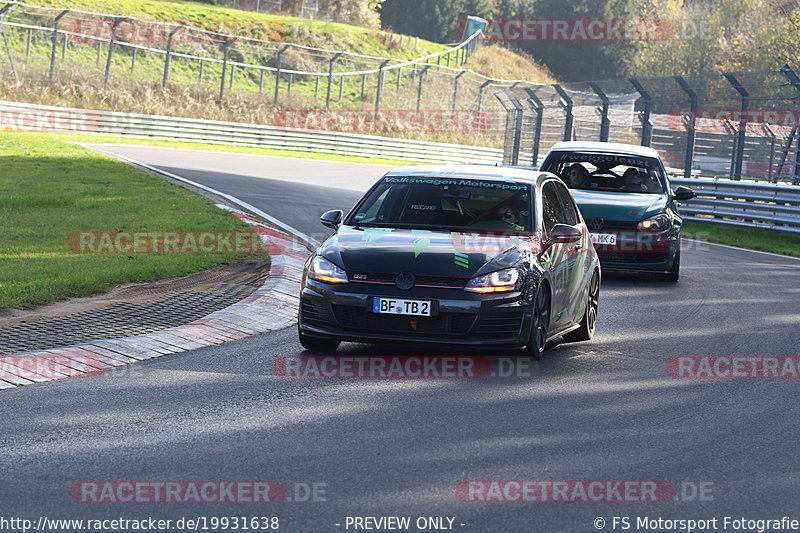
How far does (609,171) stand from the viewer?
632 inches

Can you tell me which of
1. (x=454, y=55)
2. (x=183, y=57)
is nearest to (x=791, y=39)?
(x=183, y=57)

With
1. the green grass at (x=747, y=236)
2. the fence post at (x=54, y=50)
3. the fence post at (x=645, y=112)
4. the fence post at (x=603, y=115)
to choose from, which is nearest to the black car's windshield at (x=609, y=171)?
the green grass at (x=747, y=236)

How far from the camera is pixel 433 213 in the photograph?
9.80 m

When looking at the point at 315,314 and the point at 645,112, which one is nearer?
the point at 315,314

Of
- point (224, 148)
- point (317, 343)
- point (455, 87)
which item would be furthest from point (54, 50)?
point (317, 343)

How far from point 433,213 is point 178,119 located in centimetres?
3455

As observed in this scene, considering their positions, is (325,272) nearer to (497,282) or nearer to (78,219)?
(497,282)

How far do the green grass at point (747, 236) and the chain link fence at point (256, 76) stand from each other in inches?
792

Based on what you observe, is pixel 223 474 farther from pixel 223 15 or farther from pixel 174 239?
pixel 223 15

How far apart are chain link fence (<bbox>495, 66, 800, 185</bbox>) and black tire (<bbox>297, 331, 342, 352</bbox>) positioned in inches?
629

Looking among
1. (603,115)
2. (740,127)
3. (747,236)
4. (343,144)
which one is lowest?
(343,144)

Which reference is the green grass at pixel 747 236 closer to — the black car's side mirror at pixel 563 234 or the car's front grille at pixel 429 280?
the black car's side mirror at pixel 563 234

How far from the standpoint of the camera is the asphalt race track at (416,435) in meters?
5.40

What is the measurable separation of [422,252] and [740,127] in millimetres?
18061
